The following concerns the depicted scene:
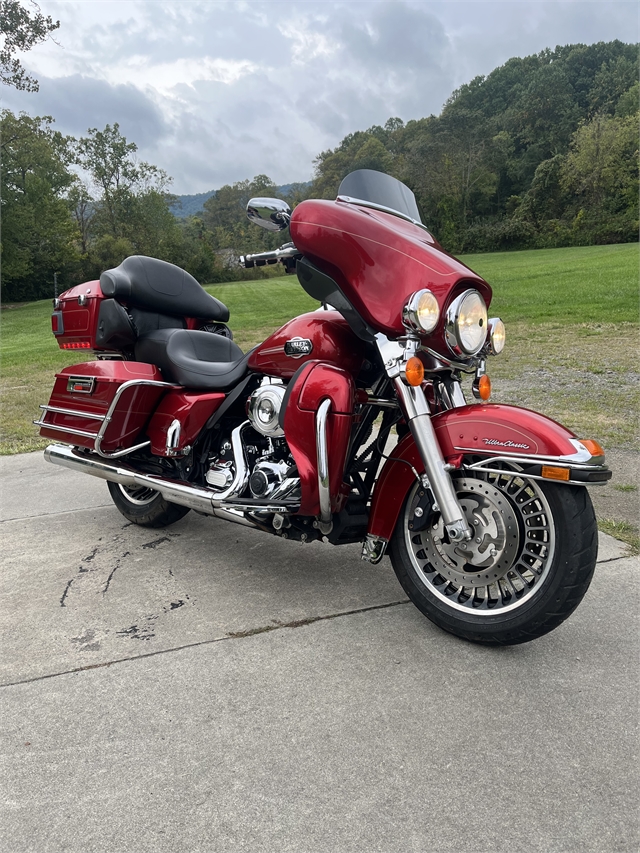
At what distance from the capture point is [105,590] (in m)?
3.03

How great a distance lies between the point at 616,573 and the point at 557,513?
1.04 meters

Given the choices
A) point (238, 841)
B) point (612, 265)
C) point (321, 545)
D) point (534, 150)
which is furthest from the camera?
point (534, 150)

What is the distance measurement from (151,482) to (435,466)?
1643 mm

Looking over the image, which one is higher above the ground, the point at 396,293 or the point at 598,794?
the point at 396,293

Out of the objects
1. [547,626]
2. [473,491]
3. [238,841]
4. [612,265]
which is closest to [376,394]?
[473,491]

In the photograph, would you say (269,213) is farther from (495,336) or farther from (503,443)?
(503,443)

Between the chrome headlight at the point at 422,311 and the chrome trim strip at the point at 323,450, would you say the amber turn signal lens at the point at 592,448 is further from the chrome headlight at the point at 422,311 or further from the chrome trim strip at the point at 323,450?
the chrome trim strip at the point at 323,450

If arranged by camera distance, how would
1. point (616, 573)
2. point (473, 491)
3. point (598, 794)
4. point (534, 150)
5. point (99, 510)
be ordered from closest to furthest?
point (598, 794)
point (473, 491)
point (616, 573)
point (99, 510)
point (534, 150)

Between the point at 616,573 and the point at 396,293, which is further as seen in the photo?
the point at 616,573

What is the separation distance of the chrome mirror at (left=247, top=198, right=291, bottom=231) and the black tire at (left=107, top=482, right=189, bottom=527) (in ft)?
5.82

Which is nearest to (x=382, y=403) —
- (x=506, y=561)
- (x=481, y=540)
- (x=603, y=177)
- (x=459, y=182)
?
(x=481, y=540)

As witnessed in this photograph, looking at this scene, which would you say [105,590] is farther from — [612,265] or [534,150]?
[534,150]

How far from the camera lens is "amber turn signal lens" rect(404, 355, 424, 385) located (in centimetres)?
232

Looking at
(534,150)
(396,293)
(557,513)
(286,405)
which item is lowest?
(557,513)
